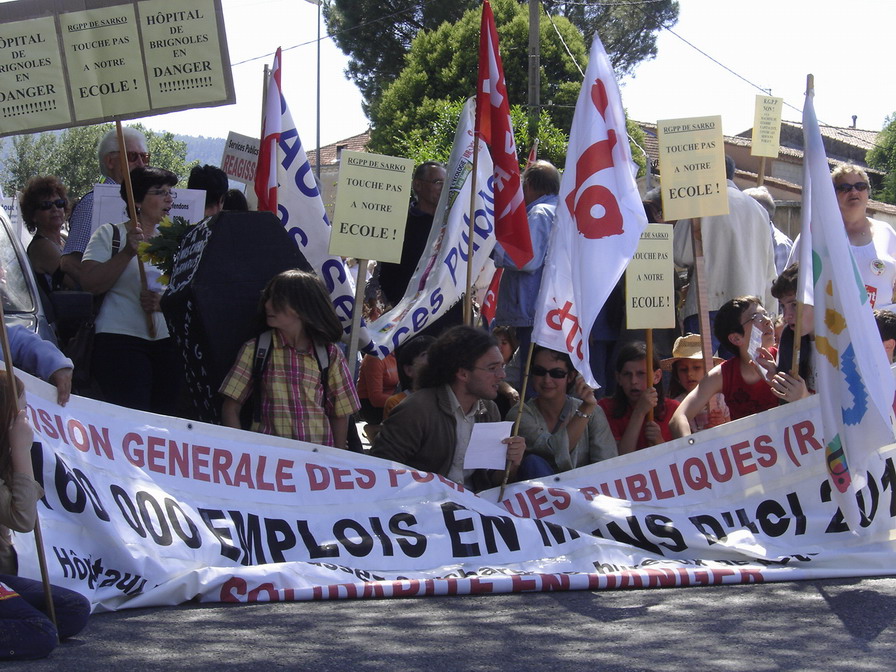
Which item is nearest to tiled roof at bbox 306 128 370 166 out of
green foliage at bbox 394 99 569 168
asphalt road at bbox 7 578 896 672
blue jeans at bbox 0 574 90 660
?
green foliage at bbox 394 99 569 168

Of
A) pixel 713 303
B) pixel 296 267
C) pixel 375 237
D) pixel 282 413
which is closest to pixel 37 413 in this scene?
pixel 282 413

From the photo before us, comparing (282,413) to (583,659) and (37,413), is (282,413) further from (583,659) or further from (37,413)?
(583,659)

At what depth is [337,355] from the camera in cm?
645

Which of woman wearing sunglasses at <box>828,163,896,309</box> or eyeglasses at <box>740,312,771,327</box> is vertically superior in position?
woman wearing sunglasses at <box>828,163,896,309</box>

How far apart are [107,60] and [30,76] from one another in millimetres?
414

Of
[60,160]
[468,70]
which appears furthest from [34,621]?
[60,160]

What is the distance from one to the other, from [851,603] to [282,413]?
2717 mm

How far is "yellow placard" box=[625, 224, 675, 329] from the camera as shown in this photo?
720 centimetres

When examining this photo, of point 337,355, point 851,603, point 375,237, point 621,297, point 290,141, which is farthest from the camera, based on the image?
point 621,297

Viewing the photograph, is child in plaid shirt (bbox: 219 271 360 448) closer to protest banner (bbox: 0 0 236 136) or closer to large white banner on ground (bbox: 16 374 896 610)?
large white banner on ground (bbox: 16 374 896 610)

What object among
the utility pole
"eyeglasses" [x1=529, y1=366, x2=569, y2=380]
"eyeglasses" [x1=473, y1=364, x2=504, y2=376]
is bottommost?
"eyeglasses" [x1=529, y1=366, x2=569, y2=380]

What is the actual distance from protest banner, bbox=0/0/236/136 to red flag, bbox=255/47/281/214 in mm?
378

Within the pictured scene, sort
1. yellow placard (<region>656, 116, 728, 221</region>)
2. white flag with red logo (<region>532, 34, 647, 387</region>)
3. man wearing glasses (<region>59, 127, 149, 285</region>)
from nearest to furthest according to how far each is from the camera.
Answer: white flag with red logo (<region>532, 34, 647, 387</region>) → man wearing glasses (<region>59, 127, 149, 285</region>) → yellow placard (<region>656, 116, 728, 221</region>)

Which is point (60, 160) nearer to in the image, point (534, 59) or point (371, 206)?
point (534, 59)
